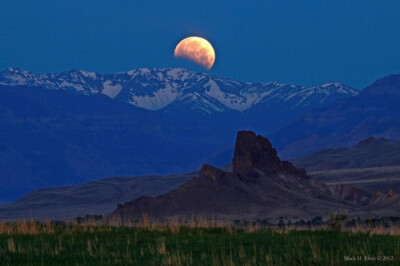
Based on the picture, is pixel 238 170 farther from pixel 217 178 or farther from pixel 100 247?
pixel 100 247

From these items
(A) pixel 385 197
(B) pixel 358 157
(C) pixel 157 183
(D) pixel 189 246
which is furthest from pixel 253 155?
(B) pixel 358 157

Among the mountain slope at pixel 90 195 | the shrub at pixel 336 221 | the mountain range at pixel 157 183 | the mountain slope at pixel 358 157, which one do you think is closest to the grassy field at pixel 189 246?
the shrub at pixel 336 221

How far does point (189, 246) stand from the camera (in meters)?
21.6

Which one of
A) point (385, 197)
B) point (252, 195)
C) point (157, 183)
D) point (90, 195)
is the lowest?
point (385, 197)

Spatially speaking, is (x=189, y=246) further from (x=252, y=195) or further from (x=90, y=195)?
(x=90, y=195)

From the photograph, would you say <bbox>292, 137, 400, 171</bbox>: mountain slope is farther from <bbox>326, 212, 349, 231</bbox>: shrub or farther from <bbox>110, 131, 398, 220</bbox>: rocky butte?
<bbox>326, 212, 349, 231</bbox>: shrub

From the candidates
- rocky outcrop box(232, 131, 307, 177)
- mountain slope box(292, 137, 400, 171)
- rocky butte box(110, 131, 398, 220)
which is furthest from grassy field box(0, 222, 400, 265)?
mountain slope box(292, 137, 400, 171)

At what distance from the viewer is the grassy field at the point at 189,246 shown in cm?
1867

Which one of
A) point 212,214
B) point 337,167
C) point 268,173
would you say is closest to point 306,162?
point 337,167

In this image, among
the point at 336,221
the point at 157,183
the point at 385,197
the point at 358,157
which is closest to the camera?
the point at 336,221

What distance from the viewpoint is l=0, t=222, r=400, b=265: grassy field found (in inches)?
735

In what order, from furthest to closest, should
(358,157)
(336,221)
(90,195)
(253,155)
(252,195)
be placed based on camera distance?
(358,157), (90,195), (253,155), (252,195), (336,221)

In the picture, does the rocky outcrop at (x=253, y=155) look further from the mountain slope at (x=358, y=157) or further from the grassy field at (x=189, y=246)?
the mountain slope at (x=358, y=157)

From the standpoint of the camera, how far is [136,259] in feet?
63.0
